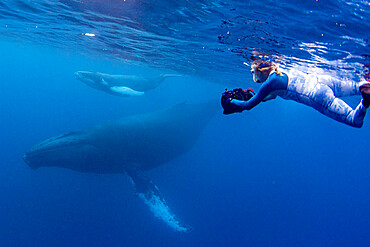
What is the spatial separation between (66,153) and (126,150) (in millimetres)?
2764

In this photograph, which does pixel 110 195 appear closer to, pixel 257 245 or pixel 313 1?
pixel 257 245

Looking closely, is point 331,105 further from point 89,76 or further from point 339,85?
point 89,76

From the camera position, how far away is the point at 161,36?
1482cm

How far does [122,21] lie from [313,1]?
9.58m

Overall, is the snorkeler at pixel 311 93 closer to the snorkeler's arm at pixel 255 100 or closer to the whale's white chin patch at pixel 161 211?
the snorkeler's arm at pixel 255 100

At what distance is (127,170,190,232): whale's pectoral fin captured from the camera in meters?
11.1

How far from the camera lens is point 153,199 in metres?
11.6

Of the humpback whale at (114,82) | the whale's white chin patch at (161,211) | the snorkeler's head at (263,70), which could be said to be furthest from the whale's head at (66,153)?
the snorkeler's head at (263,70)

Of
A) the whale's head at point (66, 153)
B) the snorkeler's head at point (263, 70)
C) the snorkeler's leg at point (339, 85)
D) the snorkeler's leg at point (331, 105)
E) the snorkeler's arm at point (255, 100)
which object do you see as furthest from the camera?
the whale's head at point (66, 153)

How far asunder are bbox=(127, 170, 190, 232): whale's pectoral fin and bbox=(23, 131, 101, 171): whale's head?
2.15m

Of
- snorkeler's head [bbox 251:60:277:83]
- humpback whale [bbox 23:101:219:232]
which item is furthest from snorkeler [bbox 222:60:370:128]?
humpback whale [bbox 23:101:219:232]

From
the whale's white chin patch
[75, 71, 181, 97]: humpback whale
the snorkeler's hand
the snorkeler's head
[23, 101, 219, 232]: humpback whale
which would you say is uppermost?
the snorkeler's head

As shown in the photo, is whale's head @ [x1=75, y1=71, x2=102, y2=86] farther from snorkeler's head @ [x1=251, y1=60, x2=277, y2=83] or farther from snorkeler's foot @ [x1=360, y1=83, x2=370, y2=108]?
snorkeler's foot @ [x1=360, y1=83, x2=370, y2=108]

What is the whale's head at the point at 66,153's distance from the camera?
35.0 feet
